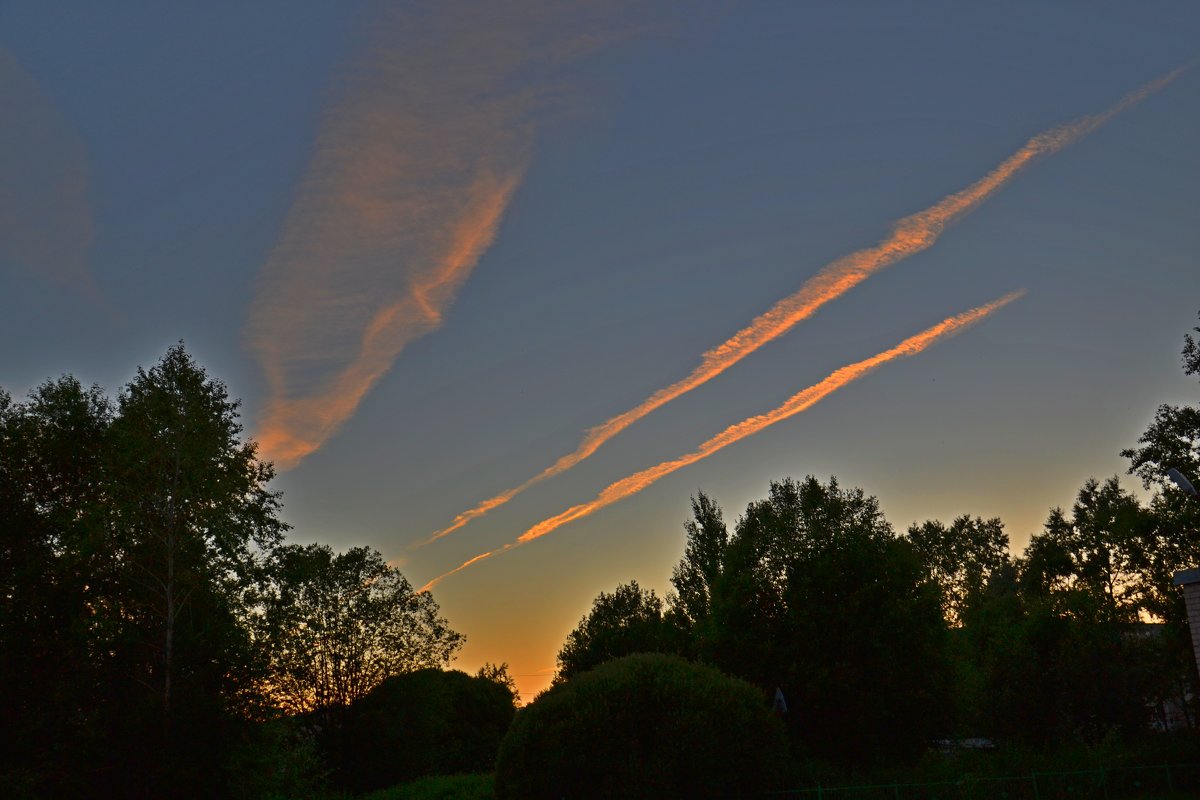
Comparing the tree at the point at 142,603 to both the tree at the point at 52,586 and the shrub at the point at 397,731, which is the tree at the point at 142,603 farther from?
the shrub at the point at 397,731

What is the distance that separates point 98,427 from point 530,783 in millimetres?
32244

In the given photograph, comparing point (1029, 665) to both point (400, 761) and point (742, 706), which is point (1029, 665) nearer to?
point (742, 706)

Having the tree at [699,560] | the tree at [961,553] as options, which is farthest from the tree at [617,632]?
the tree at [961,553]

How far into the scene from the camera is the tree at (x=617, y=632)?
2758 inches

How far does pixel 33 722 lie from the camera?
36500 mm

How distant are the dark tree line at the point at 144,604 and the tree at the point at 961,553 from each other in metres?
70.3

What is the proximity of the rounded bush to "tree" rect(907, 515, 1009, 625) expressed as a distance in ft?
233

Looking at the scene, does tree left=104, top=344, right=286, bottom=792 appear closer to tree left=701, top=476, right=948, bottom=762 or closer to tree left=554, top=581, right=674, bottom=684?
tree left=701, top=476, right=948, bottom=762

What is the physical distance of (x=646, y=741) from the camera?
2636cm

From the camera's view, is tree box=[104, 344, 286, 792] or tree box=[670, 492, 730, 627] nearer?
tree box=[104, 344, 286, 792]

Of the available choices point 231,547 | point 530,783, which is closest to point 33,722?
point 231,547

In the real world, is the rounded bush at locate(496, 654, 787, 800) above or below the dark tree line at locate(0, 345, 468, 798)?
below

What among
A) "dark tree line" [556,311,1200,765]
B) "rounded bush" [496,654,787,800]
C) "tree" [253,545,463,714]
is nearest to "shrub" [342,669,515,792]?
"tree" [253,545,463,714]

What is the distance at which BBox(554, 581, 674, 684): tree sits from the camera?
7006cm
